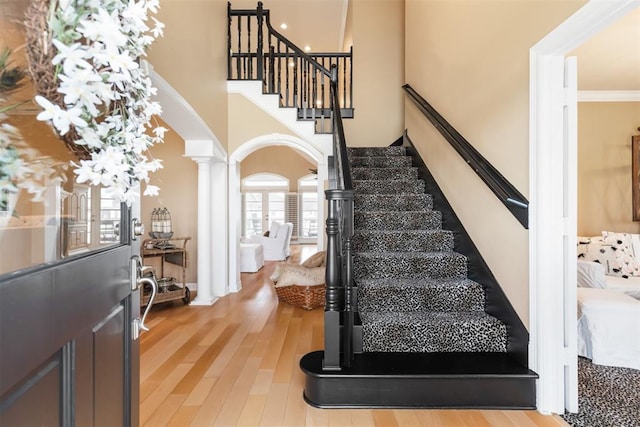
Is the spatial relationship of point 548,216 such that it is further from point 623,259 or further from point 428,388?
point 623,259

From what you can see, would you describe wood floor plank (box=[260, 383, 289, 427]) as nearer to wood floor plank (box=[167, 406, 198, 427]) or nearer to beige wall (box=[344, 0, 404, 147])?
wood floor plank (box=[167, 406, 198, 427])

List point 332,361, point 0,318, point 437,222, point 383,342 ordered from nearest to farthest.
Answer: point 0,318 < point 332,361 < point 383,342 < point 437,222

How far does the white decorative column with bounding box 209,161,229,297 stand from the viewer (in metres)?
4.50

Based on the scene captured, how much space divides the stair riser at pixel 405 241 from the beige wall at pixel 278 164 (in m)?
8.11

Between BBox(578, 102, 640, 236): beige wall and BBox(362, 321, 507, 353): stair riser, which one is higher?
BBox(578, 102, 640, 236): beige wall

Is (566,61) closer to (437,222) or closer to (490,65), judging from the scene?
(490,65)

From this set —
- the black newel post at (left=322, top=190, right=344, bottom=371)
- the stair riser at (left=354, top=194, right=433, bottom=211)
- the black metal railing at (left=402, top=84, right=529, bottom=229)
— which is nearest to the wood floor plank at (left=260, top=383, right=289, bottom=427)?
the black newel post at (left=322, top=190, right=344, bottom=371)

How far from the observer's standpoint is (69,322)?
32.7 inches

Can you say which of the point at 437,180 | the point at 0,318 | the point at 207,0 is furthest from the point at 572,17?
the point at 207,0

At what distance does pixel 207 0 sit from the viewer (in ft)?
12.4

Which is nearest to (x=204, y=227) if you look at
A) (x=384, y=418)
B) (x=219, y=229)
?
(x=219, y=229)

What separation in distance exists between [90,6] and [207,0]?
3.66 meters

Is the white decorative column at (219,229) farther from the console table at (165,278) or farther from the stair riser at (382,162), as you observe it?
the stair riser at (382,162)

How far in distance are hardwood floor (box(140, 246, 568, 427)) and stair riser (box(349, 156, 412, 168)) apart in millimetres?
1866
